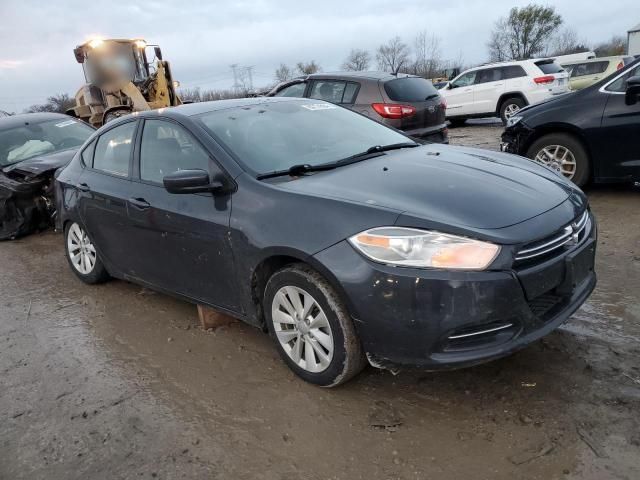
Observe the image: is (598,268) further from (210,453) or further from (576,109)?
(210,453)

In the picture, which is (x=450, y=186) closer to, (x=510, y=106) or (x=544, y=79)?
(x=544, y=79)

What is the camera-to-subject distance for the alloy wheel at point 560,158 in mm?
6328

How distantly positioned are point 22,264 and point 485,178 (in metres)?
5.46

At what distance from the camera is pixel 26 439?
2939 mm

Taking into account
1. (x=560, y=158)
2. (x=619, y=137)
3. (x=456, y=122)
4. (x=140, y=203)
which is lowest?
(x=456, y=122)

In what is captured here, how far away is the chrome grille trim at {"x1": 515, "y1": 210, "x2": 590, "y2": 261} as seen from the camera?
2.61m

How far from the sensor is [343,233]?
2.75 meters

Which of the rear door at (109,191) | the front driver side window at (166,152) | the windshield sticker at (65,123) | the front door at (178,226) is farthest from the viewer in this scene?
the windshield sticker at (65,123)

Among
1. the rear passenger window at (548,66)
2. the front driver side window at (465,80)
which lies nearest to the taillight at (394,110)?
the rear passenger window at (548,66)

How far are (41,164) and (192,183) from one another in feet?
16.0

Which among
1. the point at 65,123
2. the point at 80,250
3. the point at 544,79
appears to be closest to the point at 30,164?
the point at 65,123

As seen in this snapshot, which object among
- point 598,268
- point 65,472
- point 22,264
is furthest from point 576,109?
point 22,264

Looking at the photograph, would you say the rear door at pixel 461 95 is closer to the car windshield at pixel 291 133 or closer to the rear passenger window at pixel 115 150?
the car windshield at pixel 291 133

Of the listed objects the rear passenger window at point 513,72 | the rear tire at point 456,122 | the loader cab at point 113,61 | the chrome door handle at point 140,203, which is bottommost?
the rear tire at point 456,122
